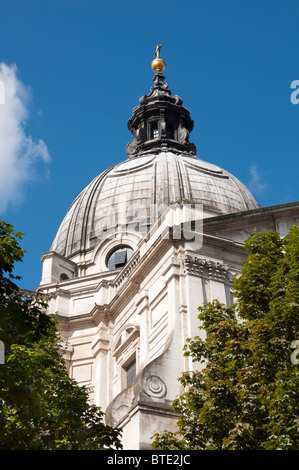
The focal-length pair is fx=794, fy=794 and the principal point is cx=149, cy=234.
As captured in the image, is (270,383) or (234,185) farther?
(234,185)

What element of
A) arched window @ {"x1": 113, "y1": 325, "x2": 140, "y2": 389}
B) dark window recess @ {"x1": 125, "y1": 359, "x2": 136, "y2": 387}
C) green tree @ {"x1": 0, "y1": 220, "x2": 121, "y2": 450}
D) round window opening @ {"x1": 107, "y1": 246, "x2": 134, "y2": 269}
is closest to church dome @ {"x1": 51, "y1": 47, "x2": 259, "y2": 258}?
round window opening @ {"x1": 107, "y1": 246, "x2": 134, "y2": 269}

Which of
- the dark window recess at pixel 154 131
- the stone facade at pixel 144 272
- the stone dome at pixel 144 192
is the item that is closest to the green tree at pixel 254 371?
the stone facade at pixel 144 272

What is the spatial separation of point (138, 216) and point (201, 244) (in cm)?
2122

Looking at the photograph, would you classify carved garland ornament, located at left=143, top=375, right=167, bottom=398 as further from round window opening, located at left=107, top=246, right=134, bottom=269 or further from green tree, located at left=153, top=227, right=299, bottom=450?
round window opening, located at left=107, top=246, right=134, bottom=269

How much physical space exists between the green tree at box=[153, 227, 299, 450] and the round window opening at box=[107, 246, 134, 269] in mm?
24985

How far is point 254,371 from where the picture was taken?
19.8 m

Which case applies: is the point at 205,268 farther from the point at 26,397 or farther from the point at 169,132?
the point at 169,132

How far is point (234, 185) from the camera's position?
59531 millimetres

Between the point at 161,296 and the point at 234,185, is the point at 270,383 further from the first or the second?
the point at 234,185

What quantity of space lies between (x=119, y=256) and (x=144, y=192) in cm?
683

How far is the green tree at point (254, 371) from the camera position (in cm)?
1839

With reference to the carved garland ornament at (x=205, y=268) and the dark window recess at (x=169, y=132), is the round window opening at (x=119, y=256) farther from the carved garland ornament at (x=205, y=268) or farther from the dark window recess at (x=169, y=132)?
the dark window recess at (x=169, y=132)

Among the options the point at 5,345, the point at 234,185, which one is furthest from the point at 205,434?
the point at 234,185
